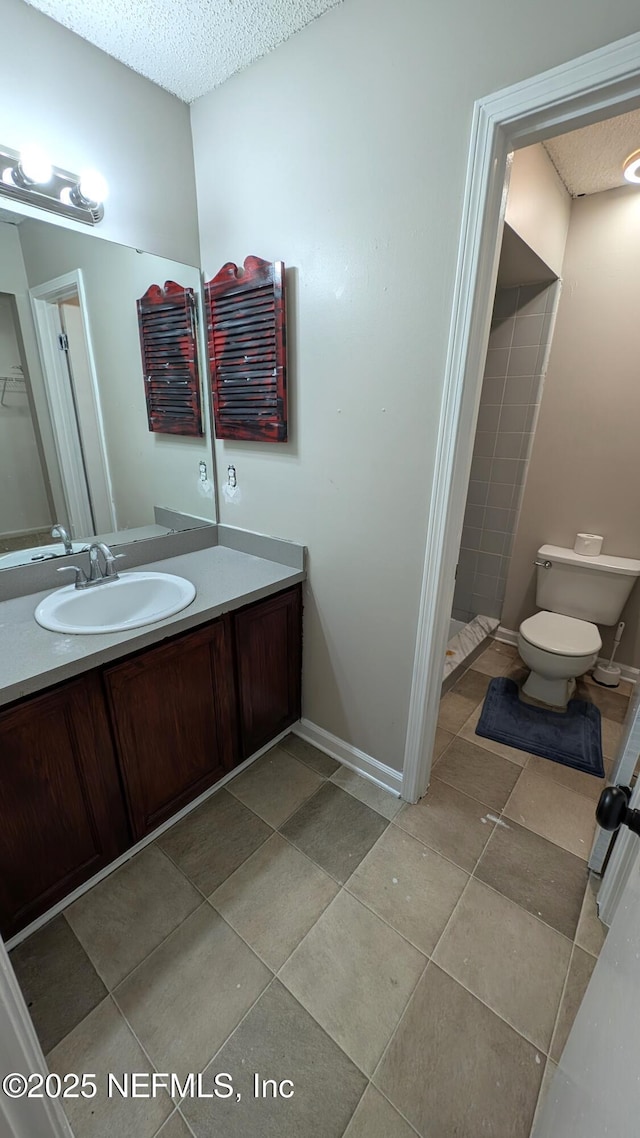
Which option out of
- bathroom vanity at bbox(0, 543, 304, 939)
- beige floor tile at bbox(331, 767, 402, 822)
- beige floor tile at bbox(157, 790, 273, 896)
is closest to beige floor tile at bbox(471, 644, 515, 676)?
beige floor tile at bbox(331, 767, 402, 822)

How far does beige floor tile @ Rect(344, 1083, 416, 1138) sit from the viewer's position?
90 centimetres

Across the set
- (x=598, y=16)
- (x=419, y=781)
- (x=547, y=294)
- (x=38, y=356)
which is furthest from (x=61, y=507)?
(x=547, y=294)

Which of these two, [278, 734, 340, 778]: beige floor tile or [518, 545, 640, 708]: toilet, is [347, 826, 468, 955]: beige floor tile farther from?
[518, 545, 640, 708]: toilet

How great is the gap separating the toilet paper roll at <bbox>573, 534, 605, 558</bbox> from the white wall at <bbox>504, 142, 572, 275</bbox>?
139 cm

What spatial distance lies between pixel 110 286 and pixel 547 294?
2.18 meters

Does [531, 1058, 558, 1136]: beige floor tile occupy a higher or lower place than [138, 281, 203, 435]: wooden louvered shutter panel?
lower

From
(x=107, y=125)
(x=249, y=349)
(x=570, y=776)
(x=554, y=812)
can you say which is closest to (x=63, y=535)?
(x=249, y=349)

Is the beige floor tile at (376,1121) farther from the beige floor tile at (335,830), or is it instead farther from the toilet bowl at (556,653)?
the toilet bowl at (556,653)

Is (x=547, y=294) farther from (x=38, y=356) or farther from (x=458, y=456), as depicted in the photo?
(x=38, y=356)

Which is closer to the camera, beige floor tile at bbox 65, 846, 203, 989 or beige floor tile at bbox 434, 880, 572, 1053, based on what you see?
beige floor tile at bbox 434, 880, 572, 1053

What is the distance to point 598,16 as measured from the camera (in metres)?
0.87

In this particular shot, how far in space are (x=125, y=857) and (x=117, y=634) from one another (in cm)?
82

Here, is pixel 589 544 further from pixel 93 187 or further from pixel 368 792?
pixel 93 187

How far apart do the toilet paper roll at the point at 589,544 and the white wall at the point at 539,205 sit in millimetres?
1386
